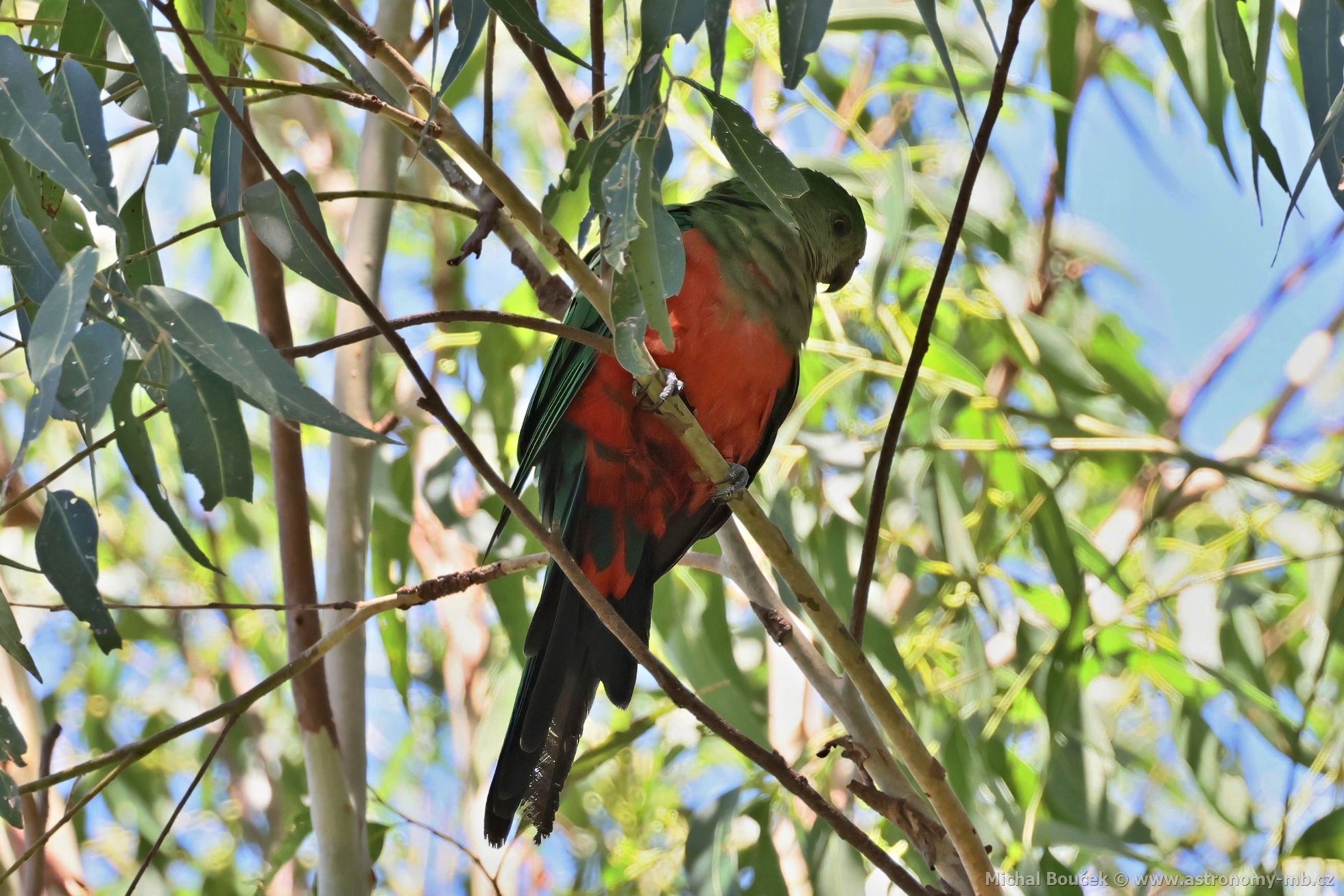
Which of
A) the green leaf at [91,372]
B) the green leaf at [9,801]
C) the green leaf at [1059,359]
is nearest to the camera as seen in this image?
the green leaf at [91,372]

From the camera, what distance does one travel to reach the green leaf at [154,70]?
1.09m

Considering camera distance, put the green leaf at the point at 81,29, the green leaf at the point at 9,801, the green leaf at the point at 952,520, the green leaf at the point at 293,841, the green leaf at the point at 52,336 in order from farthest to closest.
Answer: the green leaf at the point at 952,520 < the green leaf at the point at 293,841 < the green leaf at the point at 81,29 < the green leaf at the point at 9,801 < the green leaf at the point at 52,336

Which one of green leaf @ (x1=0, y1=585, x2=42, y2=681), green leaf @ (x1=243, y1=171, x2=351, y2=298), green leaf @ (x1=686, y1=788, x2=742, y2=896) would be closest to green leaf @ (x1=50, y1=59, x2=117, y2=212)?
green leaf @ (x1=243, y1=171, x2=351, y2=298)

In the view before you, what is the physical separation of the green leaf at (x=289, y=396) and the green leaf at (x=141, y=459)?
0.20 metres

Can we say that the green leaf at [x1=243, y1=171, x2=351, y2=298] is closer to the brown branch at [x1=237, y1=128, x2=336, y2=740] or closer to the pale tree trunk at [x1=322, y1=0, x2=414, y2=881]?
the brown branch at [x1=237, y1=128, x2=336, y2=740]

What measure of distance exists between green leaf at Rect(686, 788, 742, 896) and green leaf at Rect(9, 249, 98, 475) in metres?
1.53

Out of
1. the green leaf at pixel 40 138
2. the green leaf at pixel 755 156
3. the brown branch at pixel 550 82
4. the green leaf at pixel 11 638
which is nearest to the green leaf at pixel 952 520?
the brown branch at pixel 550 82

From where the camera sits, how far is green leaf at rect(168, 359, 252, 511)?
3.94 feet

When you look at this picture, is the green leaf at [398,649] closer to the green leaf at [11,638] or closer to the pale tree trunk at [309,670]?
the pale tree trunk at [309,670]

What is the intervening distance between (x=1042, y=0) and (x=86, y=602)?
300 cm

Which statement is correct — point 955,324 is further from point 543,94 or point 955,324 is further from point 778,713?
point 543,94

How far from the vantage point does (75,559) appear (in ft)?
4.32

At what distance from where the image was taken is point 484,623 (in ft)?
12.6

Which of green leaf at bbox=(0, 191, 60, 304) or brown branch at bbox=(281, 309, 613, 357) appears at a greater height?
green leaf at bbox=(0, 191, 60, 304)
